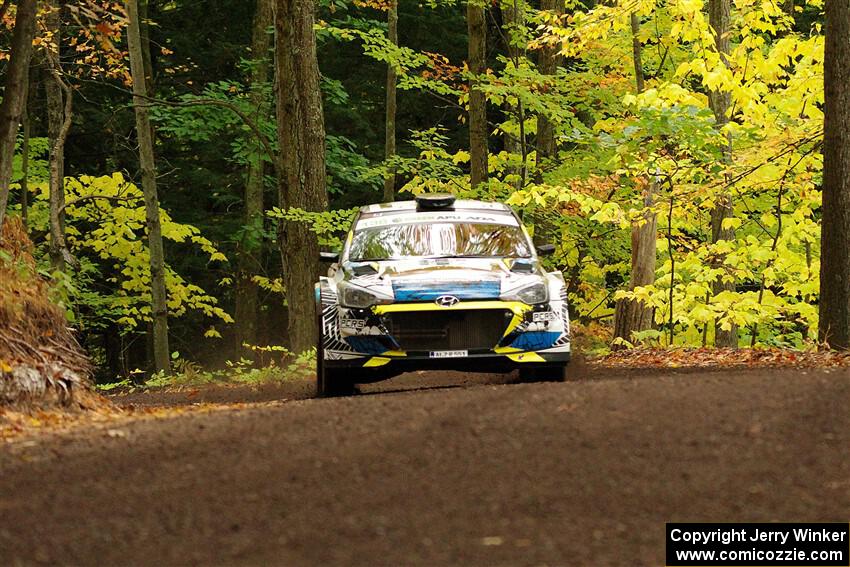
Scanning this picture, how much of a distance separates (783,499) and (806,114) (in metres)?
13.8

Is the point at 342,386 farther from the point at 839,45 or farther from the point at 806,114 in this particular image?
the point at 806,114

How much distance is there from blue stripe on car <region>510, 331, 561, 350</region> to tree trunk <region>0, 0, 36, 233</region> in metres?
5.07

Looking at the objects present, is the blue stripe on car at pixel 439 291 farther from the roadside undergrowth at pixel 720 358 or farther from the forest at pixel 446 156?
the roadside undergrowth at pixel 720 358

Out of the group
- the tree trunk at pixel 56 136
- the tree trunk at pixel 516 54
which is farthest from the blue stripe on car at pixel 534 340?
the tree trunk at pixel 56 136

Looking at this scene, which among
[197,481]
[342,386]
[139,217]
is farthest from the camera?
[139,217]

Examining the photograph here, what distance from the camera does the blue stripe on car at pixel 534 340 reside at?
10.5 meters

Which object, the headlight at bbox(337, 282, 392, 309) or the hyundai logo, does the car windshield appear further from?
the hyundai logo

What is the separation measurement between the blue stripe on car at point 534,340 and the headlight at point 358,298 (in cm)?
123

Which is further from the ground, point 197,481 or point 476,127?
point 476,127

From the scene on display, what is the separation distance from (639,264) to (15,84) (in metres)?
12.3

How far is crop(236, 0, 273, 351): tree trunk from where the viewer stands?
27.3 metres

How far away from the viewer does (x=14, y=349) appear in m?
9.60

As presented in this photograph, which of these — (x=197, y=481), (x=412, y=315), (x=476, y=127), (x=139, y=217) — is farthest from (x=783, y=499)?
(x=139, y=217)

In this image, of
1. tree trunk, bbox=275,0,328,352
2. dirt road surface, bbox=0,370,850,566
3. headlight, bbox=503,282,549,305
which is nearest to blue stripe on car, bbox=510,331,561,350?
headlight, bbox=503,282,549,305
